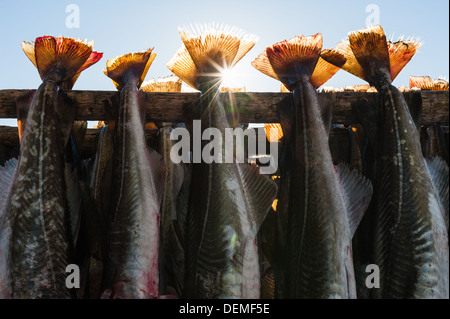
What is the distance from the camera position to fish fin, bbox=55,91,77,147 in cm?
265

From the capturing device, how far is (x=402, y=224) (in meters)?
2.43

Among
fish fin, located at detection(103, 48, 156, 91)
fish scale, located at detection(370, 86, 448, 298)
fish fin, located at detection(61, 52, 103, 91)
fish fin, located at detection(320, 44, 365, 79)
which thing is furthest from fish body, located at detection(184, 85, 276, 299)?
fish fin, located at detection(320, 44, 365, 79)

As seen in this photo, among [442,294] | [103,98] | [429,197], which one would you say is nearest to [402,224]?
[429,197]

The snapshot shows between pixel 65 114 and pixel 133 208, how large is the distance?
90cm

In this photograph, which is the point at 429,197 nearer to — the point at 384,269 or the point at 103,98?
the point at 384,269

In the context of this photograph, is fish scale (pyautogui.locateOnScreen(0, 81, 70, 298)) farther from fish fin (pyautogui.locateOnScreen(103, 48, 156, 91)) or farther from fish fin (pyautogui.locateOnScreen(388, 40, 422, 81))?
fish fin (pyautogui.locateOnScreen(388, 40, 422, 81))

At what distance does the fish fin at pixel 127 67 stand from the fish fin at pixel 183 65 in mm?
Answer: 201

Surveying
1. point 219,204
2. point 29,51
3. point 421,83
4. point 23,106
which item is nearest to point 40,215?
point 23,106

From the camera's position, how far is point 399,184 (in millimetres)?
2531

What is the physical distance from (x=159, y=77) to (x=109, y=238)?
1599mm

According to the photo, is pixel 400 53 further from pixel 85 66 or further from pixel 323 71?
pixel 85 66

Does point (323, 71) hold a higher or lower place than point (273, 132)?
higher

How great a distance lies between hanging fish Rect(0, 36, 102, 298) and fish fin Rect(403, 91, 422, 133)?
249cm
